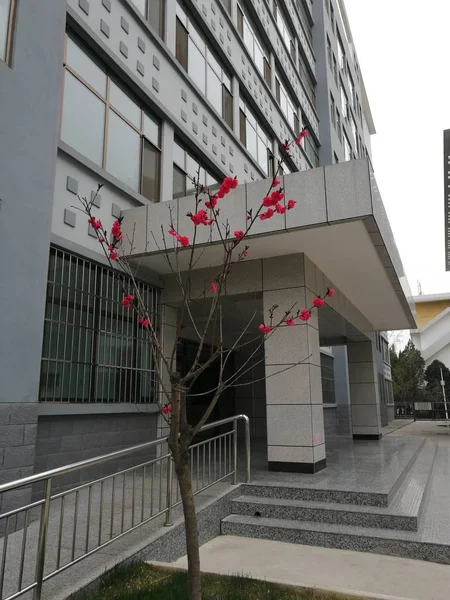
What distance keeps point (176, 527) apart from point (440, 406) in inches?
1097

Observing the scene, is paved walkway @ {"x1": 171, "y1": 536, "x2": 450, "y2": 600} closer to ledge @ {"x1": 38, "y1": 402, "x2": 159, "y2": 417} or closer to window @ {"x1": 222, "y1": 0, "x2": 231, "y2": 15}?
ledge @ {"x1": 38, "y1": 402, "x2": 159, "y2": 417}

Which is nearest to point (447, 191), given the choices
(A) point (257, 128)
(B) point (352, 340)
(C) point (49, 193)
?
(B) point (352, 340)

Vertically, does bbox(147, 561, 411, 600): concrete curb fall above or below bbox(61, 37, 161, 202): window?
below

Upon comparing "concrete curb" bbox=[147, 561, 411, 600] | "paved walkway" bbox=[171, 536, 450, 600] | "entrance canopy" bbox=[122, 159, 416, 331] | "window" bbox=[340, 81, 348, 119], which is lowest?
"paved walkway" bbox=[171, 536, 450, 600]

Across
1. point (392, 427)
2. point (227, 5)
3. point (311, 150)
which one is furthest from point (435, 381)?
point (227, 5)

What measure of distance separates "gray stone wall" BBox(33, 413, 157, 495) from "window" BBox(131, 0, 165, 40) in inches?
282

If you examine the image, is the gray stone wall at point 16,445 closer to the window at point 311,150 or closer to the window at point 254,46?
the window at point 254,46

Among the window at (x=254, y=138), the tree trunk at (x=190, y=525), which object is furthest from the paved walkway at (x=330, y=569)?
the window at (x=254, y=138)

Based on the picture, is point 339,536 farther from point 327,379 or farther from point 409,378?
point 409,378

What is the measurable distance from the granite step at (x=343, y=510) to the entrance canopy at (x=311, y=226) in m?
3.18

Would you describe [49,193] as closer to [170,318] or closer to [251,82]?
[170,318]

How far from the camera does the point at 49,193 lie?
19.9ft

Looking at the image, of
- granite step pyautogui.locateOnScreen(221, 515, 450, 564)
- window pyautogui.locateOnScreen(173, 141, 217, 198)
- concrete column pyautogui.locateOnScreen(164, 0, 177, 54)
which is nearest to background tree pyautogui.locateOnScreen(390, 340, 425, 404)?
window pyautogui.locateOnScreen(173, 141, 217, 198)

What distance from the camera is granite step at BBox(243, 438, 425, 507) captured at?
19.4 feet
